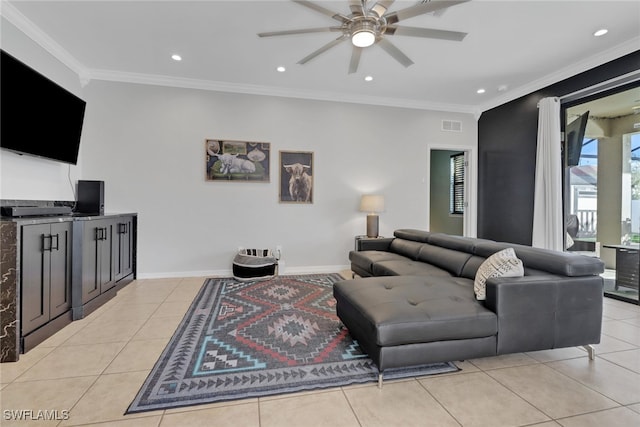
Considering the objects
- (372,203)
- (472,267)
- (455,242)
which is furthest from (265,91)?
(472,267)

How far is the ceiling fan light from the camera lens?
2330mm

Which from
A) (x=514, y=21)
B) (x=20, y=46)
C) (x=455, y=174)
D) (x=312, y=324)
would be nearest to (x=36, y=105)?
(x=20, y=46)

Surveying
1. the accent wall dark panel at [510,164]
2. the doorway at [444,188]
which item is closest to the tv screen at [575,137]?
the accent wall dark panel at [510,164]

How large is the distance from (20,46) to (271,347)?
12.7 ft

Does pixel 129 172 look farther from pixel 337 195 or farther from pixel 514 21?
pixel 514 21

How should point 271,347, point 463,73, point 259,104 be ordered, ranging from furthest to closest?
point 259,104 → point 463,73 → point 271,347

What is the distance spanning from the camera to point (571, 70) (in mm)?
3943

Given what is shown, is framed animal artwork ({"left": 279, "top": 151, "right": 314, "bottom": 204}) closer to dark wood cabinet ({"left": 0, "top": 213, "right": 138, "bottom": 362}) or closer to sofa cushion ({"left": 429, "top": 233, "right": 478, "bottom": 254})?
sofa cushion ({"left": 429, "top": 233, "right": 478, "bottom": 254})

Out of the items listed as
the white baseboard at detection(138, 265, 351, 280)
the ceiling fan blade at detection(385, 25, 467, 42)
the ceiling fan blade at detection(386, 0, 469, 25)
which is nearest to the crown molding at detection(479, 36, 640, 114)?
the ceiling fan blade at detection(385, 25, 467, 42)

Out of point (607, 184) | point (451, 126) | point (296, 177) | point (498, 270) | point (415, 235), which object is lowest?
point (498, 270)

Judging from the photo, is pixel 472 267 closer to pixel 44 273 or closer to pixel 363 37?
pixel 363 37

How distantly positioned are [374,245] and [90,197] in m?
3.77

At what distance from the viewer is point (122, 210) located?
4309mm

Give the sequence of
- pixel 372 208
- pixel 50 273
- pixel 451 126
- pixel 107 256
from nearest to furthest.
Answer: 1. pixel 50 273
2. pixel 107 256
3. pixel 372 208
4. pixel 451 126
